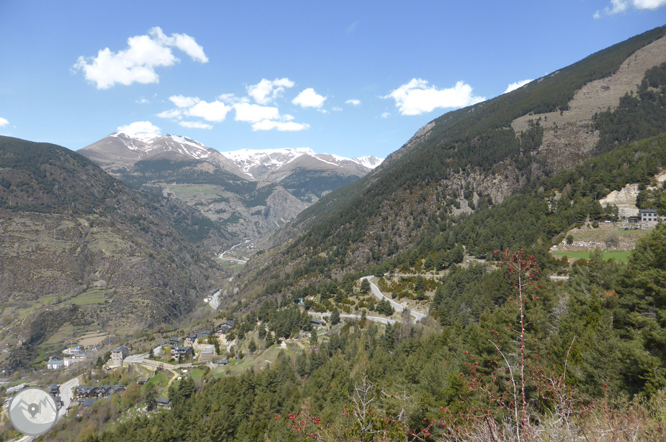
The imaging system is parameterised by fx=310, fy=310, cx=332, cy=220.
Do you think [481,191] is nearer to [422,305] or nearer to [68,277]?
[422,305]

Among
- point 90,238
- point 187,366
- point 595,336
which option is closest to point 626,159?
point 595,336

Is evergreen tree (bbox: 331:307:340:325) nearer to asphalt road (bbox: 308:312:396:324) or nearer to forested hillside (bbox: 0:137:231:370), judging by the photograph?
asphalt road (bbox: 308:312:396:324)

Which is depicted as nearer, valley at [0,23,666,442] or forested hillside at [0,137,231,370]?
valley at [0,23,666,442]

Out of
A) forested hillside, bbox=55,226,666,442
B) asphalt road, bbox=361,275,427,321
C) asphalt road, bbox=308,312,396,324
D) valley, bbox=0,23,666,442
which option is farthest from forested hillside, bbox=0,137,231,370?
asphalt road, bbox=361,275,427,321

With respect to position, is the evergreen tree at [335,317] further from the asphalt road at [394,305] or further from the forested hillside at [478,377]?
the asphalt road at [394,305]

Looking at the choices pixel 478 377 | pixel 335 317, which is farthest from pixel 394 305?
pixel 478 377

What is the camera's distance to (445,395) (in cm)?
2091

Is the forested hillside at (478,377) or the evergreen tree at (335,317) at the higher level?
the forested hillside at (478,377)

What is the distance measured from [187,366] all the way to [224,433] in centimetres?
3763

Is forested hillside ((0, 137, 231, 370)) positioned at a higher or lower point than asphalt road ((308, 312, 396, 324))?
higher

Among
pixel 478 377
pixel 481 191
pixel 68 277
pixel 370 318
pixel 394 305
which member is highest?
pixel 68 277

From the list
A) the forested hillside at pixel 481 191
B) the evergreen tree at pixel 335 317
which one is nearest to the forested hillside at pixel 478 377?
the evergreen tree at pixel 335 317

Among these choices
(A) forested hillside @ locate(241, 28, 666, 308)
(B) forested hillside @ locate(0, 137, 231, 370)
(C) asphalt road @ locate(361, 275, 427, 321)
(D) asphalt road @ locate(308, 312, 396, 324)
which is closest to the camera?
(C) asphalt road @ locate(361, 275, 427, 321)

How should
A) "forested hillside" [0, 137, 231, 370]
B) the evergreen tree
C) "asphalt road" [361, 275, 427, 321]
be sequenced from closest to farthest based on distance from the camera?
"asphalt road" [361, 275, 427, 321] < the evergreen tree < "forested hillside" [0, 137, 231, 370]
